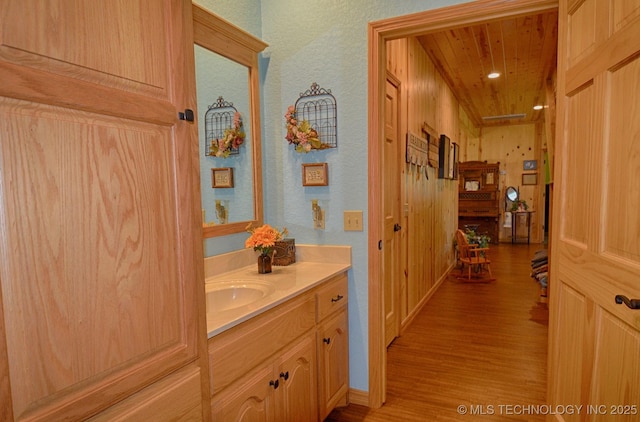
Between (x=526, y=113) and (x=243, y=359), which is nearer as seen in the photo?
(x=243, y=359)

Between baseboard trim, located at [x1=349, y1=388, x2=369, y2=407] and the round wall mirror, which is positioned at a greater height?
the round wall mirror

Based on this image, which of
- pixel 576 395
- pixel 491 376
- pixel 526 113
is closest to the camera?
pixel 576 395

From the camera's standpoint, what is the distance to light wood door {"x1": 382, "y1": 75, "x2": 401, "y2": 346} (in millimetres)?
2859

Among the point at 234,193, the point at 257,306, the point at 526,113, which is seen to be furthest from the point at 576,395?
the point at 526,113

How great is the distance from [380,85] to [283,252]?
109 cm

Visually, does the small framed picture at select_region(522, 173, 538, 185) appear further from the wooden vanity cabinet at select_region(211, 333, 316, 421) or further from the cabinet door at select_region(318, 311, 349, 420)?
the wooden vanity cabinet at select_region(211, 333, 316, 421)

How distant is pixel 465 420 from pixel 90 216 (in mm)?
2163

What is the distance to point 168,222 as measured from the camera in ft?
3.06

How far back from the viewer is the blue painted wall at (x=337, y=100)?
207cm

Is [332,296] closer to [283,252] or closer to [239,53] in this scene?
[283,252]

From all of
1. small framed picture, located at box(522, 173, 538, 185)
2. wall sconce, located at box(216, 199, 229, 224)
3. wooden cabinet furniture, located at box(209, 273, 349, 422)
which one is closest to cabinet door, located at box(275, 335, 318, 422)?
wooden cabinet furniture, located at box(209, 273, 349, 422)

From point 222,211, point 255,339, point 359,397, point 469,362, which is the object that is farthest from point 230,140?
point 469,362

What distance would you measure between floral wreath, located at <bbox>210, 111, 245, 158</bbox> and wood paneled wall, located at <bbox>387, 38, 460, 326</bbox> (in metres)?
1.32

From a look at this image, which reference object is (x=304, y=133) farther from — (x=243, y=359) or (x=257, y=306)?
(x=243, y=359)
